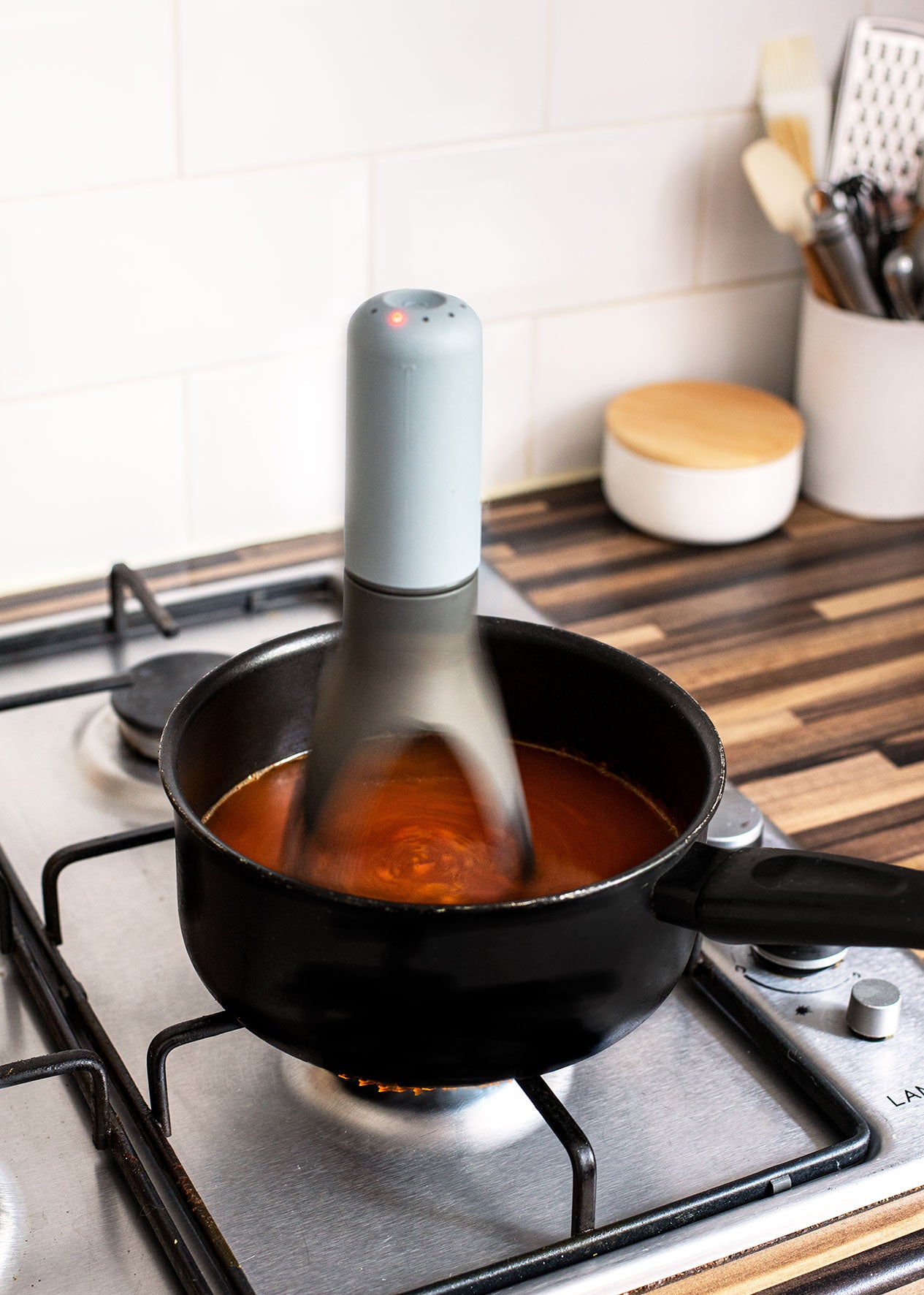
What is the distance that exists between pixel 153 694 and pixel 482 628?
0.26 metres

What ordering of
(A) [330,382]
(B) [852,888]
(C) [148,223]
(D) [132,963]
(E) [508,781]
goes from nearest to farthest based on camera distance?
(B) [852,888]
(E) [508,781]
(D) [132,963]
(C) [148,223]
(A) [330,382]

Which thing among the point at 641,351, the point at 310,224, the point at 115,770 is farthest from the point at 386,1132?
the point at 641,351

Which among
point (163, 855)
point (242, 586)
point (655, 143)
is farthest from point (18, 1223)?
point (655, 143)

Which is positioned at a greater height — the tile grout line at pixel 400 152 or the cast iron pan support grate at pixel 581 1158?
the tile grout line at pixel 400 152

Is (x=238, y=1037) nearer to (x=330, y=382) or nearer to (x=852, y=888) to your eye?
(x=852, y=888)

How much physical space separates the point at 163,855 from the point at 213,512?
1.27 feet

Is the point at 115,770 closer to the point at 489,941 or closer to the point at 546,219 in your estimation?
the point at 489,941

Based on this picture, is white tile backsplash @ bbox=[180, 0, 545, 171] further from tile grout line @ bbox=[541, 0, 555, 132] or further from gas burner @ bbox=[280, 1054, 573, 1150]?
gas burner @ bbox=[280, 1054, 573, 1150]

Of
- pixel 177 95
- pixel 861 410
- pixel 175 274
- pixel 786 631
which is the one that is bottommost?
pixel 786 631

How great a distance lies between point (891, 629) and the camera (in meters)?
1.10

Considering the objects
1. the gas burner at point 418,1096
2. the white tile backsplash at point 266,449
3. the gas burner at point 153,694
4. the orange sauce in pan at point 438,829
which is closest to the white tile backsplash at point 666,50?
the white tile backsplash at point 266,449

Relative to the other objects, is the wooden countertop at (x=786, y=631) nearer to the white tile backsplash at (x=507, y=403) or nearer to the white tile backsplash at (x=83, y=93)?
the white tile backsplash at (x=507, y=403)

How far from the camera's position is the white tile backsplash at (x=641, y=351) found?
1.24m

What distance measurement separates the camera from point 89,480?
3.63ft
